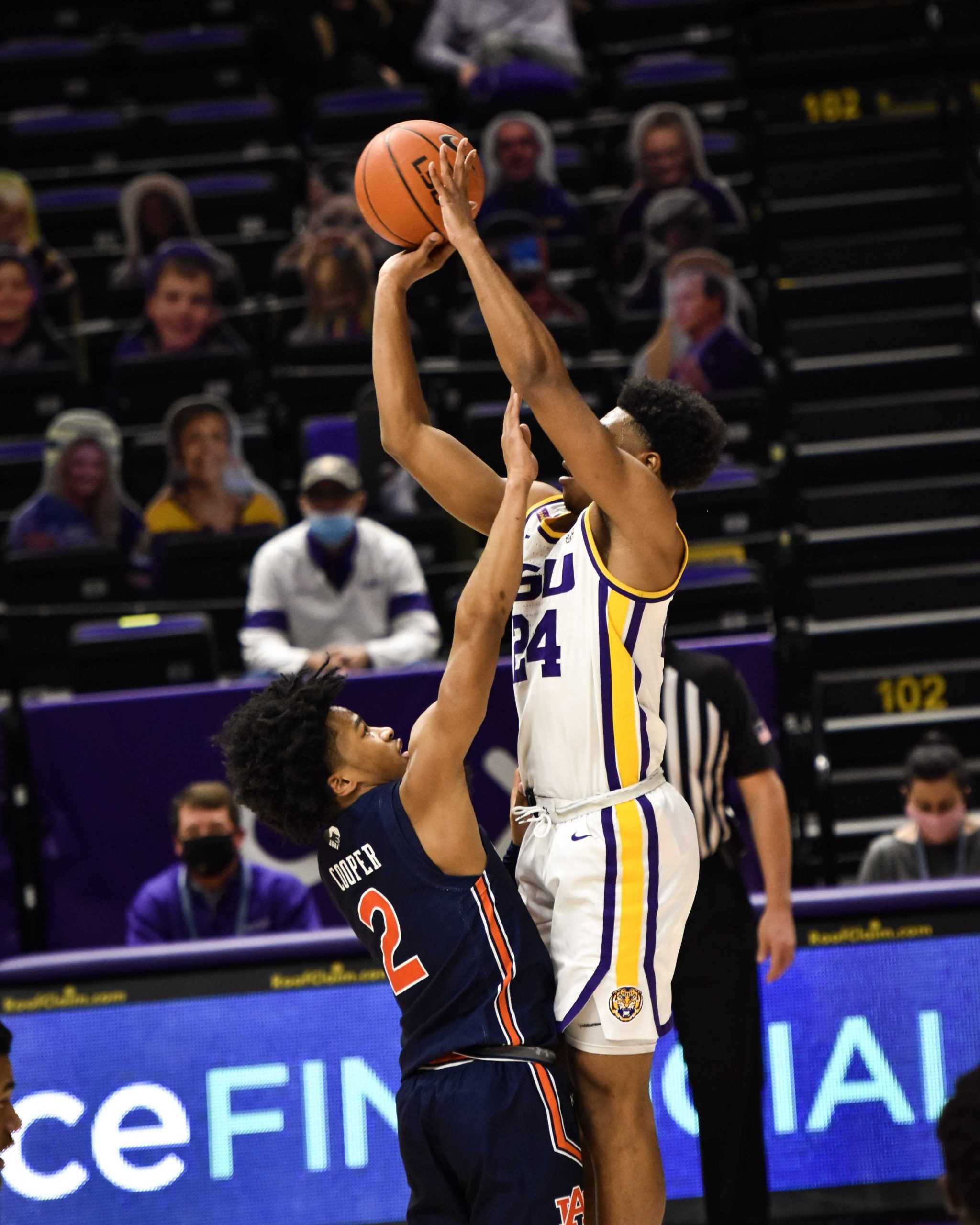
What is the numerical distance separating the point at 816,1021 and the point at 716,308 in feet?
14.7

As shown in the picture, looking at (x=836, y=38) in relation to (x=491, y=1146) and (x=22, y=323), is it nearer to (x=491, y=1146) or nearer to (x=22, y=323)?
(x=22, y=323)

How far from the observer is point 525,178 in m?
9.46

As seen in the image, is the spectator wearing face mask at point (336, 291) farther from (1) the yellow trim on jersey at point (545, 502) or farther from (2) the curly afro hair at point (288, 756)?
(2) the curly afro hair at point (288, 756)

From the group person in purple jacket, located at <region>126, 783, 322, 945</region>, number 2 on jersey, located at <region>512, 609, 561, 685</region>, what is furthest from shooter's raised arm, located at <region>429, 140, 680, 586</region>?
person in purple jacket, located at <region>126, 783, 322, 945</region>

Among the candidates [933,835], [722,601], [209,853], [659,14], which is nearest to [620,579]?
[209,853]

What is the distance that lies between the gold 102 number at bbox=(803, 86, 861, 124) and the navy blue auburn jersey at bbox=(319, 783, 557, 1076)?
869 centimetres

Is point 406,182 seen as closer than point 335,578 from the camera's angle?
Yes

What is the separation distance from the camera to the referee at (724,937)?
172 inches

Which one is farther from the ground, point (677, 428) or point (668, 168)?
point (668, 168)

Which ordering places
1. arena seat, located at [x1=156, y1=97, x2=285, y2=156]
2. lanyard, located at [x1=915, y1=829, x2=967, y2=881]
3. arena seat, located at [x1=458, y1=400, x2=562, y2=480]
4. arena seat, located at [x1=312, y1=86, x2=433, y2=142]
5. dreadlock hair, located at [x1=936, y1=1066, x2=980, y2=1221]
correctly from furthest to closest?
arena seat, located at [x1=156, y1=97, x2=285, y2=156] < arena seat, located at [x1=312, y1=86, x2=433, y2=142] < arena seat, located at [x1=458, y1=400, x2=562, y2=480] < lanyard, located at [x1=915, y1=829, x2=967, y2=881] < dreadlock hair, located at [x1=936, y1=1066, x2=980, y2=1221]

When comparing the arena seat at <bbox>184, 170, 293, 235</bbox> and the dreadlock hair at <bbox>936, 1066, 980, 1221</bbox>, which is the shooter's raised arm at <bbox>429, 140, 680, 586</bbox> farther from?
the arena seat at <bbox>184, 170, 293, 235</bbox>

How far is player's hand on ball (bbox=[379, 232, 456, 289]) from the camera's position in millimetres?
3641

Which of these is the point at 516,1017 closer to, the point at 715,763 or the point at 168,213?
the point at 715,763

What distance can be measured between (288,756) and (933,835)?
3179 mm
